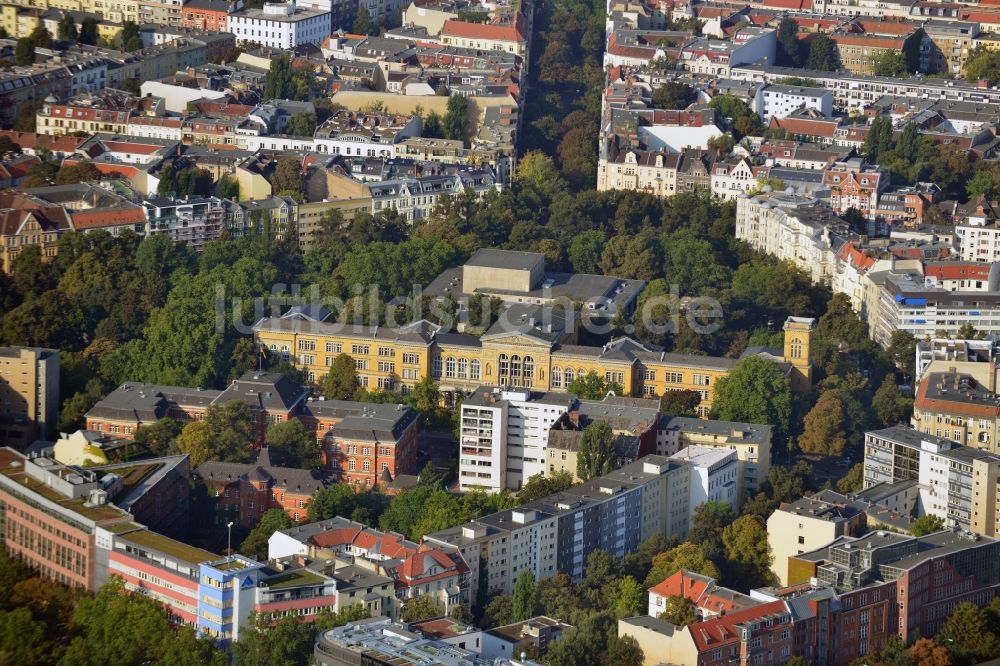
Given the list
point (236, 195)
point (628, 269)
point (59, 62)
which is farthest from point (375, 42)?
point (628, 269)

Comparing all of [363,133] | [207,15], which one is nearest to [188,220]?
[363,133]

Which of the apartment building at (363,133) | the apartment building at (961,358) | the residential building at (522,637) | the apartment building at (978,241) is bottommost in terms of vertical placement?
the residential building at (522,637)

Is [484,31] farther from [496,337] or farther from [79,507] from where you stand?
[79,507]

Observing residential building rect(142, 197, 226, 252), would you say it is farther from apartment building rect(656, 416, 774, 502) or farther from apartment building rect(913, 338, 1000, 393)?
apartment building rect(913, 338, 1000, 393)

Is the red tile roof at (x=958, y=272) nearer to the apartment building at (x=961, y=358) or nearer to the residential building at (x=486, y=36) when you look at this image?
the apartment building at (x=961, y=358)

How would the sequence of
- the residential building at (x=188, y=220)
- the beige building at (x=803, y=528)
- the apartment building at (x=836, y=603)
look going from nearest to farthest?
the apartment building at (x=836, y=603)
the beige building at (x=803, y=528)
the residential building at (x=188, y=220)

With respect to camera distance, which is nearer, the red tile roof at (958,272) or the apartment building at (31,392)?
the apartment building at (31,392)

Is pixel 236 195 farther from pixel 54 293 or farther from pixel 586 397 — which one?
pixel 586 397

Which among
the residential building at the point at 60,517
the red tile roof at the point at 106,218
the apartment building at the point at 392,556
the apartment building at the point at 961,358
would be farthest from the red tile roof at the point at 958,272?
the residential building at the point at 60,517
